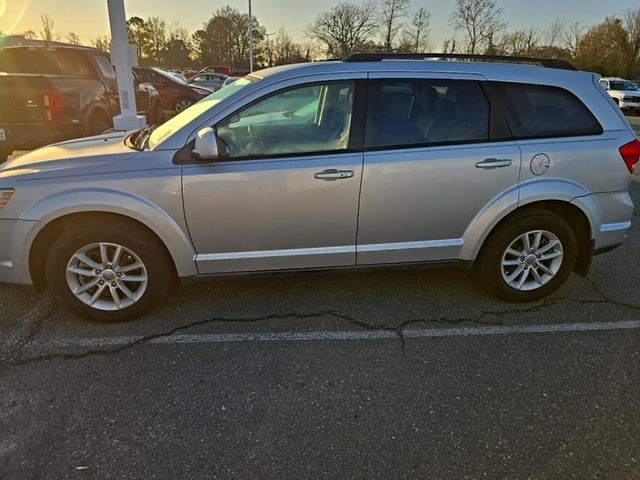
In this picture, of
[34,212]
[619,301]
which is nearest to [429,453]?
[619,301]

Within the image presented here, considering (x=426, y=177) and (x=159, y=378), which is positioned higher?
(x=426, y=177)

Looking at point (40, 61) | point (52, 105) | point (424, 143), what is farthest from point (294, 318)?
point (40, 61)

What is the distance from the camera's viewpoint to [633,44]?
43719 millimetres

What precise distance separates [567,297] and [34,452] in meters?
3.73

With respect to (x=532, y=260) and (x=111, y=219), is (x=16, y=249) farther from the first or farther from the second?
(x=532, y=260)

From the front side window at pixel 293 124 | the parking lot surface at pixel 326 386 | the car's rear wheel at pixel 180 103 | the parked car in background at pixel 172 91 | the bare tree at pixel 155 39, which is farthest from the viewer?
the bare tree at pixel 155 39

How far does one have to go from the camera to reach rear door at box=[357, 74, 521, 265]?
3137mm

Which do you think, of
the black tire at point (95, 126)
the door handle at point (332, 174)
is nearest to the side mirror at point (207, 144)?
the door handle at point (332, 174)

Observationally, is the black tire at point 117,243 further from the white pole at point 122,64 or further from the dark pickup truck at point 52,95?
the white pole at point 122,64

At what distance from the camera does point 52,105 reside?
→ 6.34 m

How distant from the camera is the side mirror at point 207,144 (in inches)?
113

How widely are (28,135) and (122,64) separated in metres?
2.06

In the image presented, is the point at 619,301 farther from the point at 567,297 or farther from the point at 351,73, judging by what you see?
the point at 351,73

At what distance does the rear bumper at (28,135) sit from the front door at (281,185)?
463cm
